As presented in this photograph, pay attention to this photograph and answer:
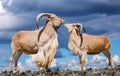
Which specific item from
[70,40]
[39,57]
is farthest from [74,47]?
[39,57]

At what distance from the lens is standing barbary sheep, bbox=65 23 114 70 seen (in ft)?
71.3

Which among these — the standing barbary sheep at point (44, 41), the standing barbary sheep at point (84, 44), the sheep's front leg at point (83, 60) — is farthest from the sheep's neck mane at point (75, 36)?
Result: the standing barbary sheep at point (44, 41)

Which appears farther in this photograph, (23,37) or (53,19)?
(23,37)

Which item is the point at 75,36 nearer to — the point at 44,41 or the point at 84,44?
the point at 84,44

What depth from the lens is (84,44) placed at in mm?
22453

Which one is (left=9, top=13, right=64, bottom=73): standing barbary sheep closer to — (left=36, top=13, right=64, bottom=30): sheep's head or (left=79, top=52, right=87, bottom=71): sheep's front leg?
(left=36, top=13, right=64, bottom=30): sheep's head

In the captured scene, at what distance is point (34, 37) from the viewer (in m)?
19.2

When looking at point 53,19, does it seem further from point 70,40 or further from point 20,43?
point 70,40

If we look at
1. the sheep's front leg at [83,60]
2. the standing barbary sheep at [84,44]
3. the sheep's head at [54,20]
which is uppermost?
the sheep's head at [54,20]

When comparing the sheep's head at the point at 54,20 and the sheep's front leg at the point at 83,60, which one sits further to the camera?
the sheep's front leg at the point at 83,60

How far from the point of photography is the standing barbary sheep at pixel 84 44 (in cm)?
2172

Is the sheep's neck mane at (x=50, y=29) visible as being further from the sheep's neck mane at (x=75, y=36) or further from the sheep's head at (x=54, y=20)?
the sheep's neck mane at (x=75, y=36)

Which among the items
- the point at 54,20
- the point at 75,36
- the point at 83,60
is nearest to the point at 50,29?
the point at 54,20

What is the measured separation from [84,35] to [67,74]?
37.1ft
